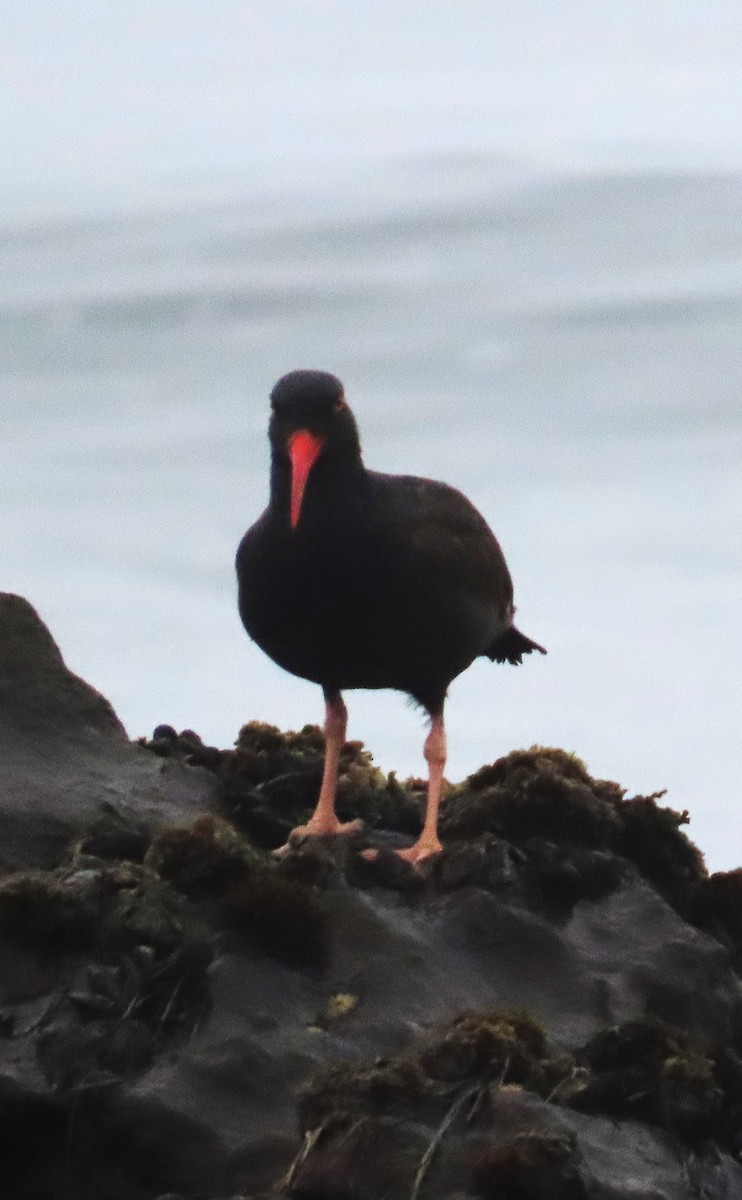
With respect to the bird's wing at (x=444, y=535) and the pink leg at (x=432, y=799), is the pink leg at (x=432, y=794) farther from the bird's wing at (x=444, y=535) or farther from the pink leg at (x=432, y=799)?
the bird's wing at (x=444, y=535)

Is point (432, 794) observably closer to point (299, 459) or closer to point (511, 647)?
point (299, 459)

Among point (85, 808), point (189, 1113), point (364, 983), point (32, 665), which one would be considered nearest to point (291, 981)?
point (364, 983)

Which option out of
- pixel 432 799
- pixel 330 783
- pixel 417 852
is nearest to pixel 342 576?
pixel 330 783

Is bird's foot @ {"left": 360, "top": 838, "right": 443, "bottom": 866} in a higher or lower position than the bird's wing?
lower

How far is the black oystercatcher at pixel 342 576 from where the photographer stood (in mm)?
8734

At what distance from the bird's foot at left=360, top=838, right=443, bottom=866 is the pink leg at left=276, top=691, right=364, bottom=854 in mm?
268

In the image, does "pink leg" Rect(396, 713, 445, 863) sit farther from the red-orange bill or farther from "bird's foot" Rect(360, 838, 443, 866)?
the red-orange bill

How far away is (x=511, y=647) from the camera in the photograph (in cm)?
1069

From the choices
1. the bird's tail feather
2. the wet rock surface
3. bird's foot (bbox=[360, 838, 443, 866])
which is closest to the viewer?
the wet rock surface

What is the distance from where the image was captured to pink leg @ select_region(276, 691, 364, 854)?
28.3 feet

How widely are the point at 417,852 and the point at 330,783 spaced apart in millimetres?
643

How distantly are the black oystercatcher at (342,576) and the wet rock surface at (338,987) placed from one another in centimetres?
48

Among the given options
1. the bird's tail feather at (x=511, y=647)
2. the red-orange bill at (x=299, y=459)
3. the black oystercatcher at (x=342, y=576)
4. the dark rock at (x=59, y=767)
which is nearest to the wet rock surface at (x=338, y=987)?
the dark rock at (x=59, y=767)

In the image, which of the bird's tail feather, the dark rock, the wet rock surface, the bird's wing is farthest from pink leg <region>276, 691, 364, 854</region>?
the bird's tail feather
